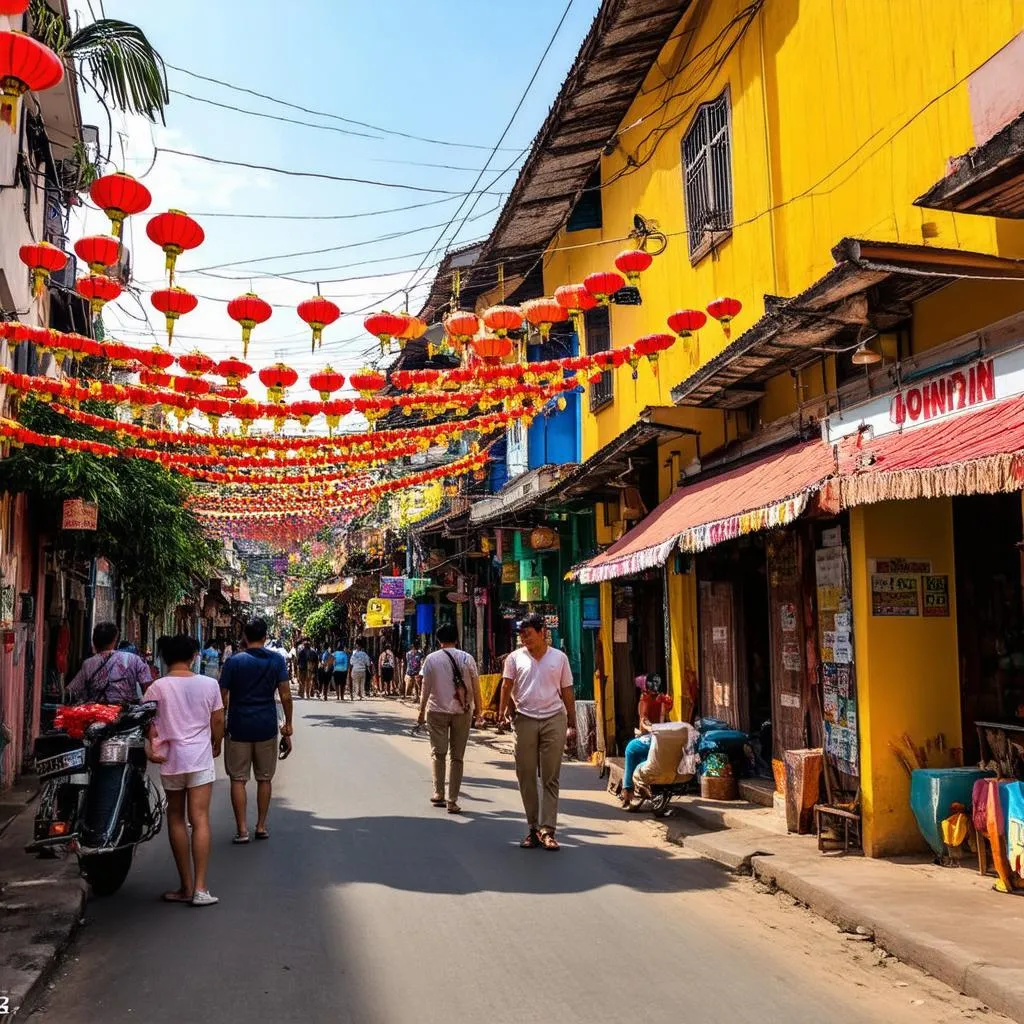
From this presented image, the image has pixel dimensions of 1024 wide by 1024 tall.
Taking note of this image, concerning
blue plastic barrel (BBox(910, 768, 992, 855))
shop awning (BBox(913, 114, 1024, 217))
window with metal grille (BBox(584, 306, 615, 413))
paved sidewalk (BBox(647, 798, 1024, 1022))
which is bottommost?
paved sidewalk (BBox(647, 798, 1024, 1022))

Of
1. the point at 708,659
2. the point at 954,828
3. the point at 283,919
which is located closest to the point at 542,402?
the point at 708,659

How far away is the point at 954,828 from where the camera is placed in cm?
811

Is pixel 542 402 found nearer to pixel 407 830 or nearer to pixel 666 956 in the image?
pixel 407 830

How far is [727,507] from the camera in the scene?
1029cm

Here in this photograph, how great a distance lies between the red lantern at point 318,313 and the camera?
1053 cm

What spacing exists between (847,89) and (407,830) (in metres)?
8.44

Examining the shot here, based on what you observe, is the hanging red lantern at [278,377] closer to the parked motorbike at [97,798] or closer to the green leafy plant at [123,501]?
the green leafy plant at [123,501]

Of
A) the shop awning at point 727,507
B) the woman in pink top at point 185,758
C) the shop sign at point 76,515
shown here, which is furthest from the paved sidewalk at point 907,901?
the shop sign at point 76,515

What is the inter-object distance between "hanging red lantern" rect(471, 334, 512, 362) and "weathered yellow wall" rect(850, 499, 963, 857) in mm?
4437

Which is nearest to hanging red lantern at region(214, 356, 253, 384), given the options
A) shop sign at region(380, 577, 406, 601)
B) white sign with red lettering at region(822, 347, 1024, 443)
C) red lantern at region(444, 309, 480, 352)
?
red lantern at region(444, 309, 480, 352)

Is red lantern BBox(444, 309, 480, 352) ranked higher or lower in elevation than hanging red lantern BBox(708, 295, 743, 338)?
lower

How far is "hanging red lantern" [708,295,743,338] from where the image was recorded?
11953mm

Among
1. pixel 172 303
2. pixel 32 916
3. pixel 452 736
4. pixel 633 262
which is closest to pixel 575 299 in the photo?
pixel 633 262

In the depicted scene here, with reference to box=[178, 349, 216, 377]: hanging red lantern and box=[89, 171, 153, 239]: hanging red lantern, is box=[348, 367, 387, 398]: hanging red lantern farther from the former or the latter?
box=[89, 171, 153, 239]: hanging red lantern
